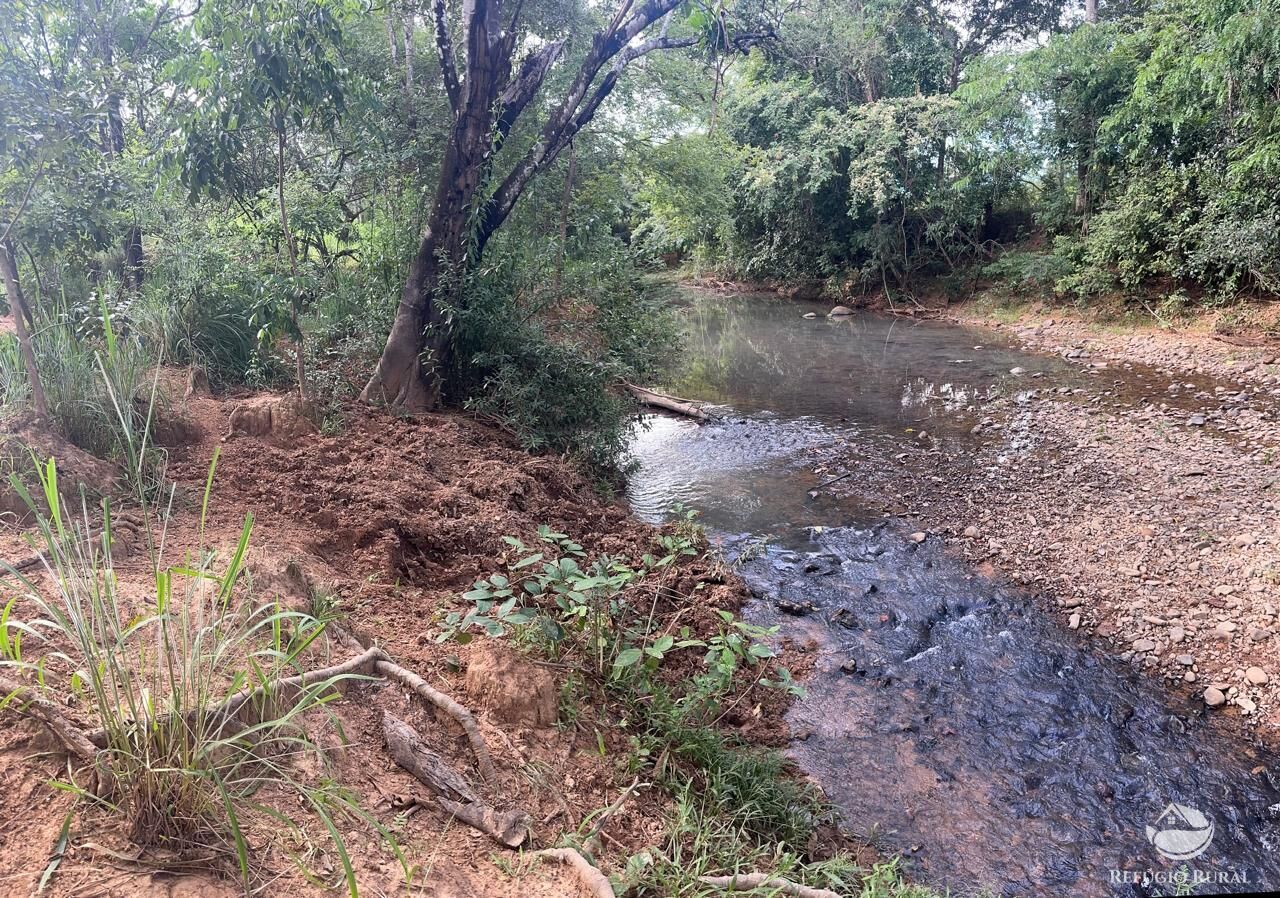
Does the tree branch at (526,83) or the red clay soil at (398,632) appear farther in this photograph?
the tree branch at (526,83)

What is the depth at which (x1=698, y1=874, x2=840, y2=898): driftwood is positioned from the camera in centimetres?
222

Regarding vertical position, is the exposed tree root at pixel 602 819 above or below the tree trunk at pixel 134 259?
below

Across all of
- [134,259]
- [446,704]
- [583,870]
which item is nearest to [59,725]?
[446,704]

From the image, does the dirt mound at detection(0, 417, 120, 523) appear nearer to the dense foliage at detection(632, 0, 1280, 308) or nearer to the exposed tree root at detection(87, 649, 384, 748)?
the exposed tree root at detection(87, 649, 384, 748)

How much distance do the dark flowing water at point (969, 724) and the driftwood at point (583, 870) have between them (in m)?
1.62

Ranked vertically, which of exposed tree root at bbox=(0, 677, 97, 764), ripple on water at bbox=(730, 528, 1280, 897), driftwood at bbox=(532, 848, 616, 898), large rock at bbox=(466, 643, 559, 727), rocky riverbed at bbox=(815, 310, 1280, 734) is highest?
exposed tree root at bbox=(0, 677, 97, 764)

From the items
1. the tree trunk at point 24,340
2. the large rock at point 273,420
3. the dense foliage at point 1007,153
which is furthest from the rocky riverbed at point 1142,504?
the tree trunk at point 24,340

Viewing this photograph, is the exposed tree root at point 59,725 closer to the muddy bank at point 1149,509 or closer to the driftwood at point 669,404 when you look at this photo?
the muddy bank at point 1149,509

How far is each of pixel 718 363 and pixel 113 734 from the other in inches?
471

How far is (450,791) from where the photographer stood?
2.25 metres

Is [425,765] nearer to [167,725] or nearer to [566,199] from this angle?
[167,725]

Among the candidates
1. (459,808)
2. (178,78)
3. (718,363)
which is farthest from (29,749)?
(718,363)

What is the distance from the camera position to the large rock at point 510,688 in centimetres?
278

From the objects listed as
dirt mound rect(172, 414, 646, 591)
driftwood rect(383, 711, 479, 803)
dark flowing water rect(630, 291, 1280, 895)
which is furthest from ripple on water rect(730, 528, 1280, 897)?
driftwood rect(383, 711, 479, 803)
